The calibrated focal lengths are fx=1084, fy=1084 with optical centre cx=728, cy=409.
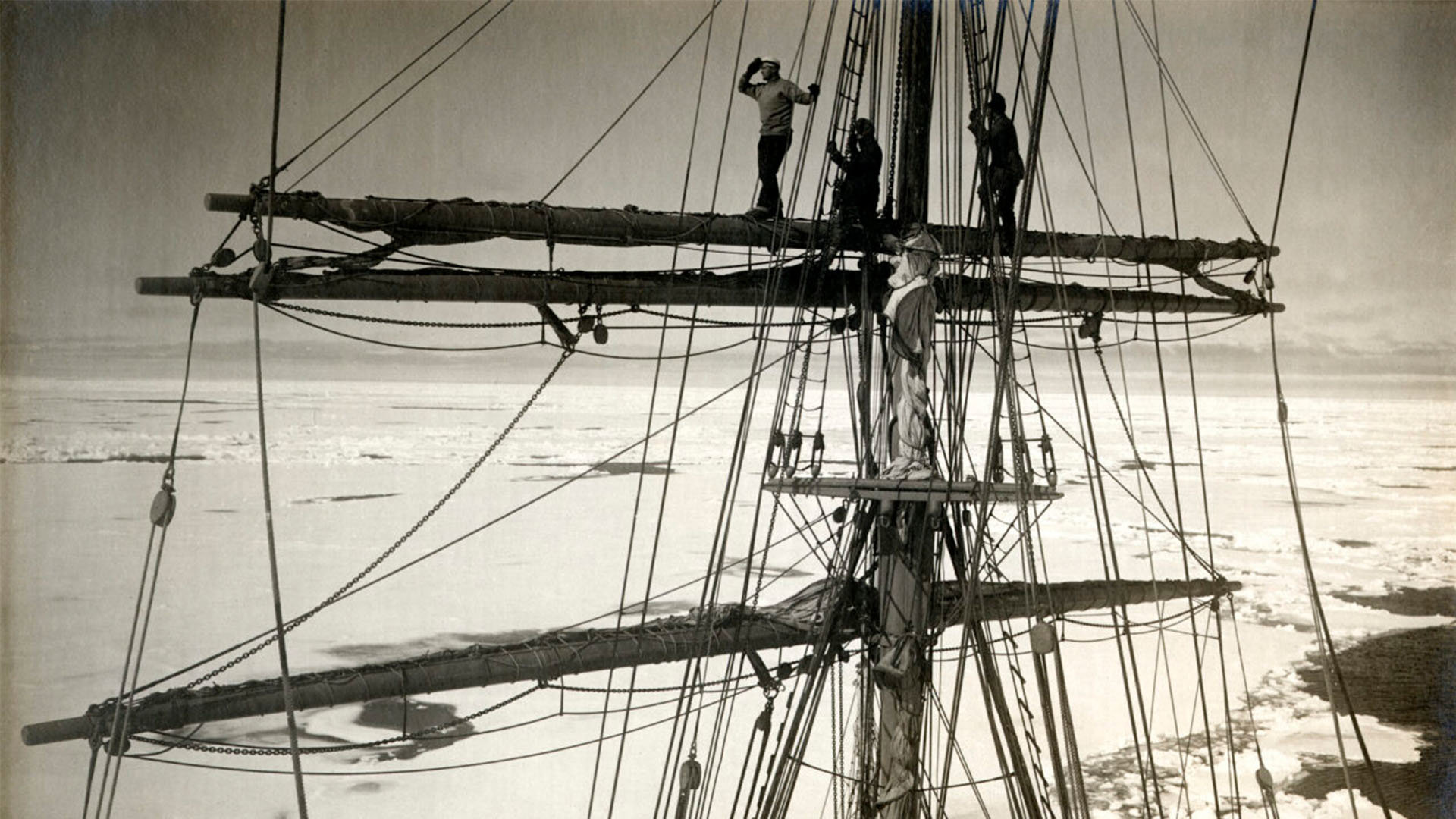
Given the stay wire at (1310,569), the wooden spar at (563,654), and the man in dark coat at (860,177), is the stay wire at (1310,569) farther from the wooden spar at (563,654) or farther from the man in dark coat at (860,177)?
the man in dark coat at (860,177)

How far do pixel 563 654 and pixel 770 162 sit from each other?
10.2 feet

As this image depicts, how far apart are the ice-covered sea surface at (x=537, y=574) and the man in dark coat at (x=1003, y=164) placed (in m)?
2.37

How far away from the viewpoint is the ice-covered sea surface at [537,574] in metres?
8.54

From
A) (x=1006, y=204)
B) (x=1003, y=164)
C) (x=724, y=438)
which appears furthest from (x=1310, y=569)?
(x=724, y=438)

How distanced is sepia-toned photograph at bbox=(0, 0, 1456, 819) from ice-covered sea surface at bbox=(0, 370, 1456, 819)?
0.06m

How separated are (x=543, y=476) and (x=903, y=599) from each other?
6.63 meters

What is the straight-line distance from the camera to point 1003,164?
6.39 metres

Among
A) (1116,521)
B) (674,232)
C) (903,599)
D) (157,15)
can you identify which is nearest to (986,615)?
(903,599)

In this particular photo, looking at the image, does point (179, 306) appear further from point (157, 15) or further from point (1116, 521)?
point (1116, 521)

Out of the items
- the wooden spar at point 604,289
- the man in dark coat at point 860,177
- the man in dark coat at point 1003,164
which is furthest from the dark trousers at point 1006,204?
the man in dark coat at point 860,177

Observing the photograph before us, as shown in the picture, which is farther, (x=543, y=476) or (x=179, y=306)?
(x=543, y=476)

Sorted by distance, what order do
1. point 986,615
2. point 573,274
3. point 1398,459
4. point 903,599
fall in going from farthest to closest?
point 1398,459 → point 986,615 → point 903,599 → point 573,274

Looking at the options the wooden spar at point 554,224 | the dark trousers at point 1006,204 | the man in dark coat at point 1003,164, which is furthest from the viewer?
the dark trousers at point 1006,204

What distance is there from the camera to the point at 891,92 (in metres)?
7.07
